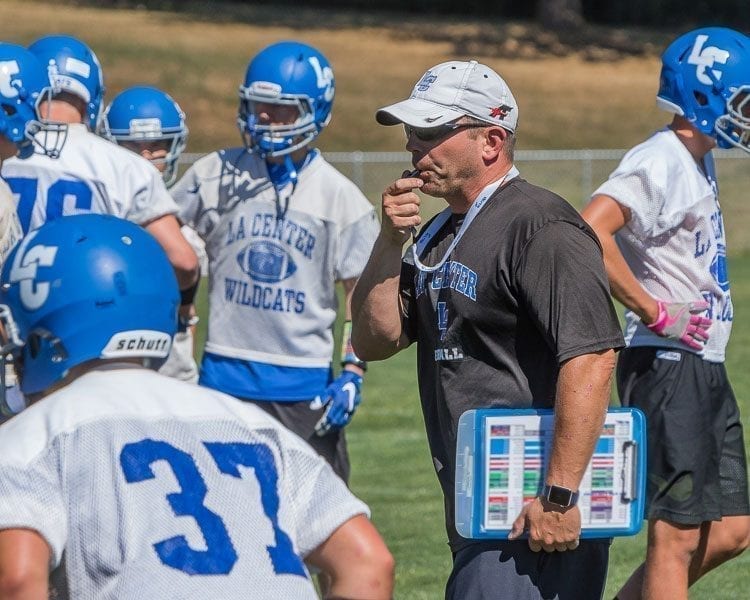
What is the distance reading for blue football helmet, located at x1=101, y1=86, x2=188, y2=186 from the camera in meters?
7.36

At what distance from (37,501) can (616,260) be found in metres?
2.92

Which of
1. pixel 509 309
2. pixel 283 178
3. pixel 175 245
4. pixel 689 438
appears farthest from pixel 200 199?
pixel 509 309

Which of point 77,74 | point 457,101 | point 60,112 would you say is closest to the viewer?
point 457,101

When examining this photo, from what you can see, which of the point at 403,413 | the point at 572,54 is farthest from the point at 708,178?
the point at 572,54

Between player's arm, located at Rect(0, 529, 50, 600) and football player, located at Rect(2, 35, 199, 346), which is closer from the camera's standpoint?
player's arm, located at Rect(0, 529, 50, 600)

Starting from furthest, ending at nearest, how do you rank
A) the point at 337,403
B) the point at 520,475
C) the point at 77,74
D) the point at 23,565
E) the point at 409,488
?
the point at 409,488 → the point at 337,403 → the point at 77,74 → the point at 520,475 → the point at 23,565

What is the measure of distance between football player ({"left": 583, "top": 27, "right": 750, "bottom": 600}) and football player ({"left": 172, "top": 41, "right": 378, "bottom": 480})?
1457 mm

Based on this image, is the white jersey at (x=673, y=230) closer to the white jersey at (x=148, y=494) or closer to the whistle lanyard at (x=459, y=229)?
the whistle lanyard at (x=459, y=229)

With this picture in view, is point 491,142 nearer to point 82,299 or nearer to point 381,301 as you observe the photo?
point 381,301

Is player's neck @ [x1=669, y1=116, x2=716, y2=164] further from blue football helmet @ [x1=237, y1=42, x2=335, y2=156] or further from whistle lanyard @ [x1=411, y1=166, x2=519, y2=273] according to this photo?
blue football helmet @ [x1=237, y1=42, x2=335, y2=156]

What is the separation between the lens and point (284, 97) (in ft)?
21.1

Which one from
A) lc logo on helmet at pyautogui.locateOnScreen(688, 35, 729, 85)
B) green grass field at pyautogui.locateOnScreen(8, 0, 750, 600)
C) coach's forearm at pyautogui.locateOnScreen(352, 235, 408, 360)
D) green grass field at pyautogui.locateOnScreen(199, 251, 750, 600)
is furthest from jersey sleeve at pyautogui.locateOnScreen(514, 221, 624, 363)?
green grass field at pyautogui.locateOnScreen(8, 0, 750, 600)

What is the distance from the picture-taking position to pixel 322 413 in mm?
6293

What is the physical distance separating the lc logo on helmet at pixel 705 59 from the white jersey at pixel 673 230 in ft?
0.77
